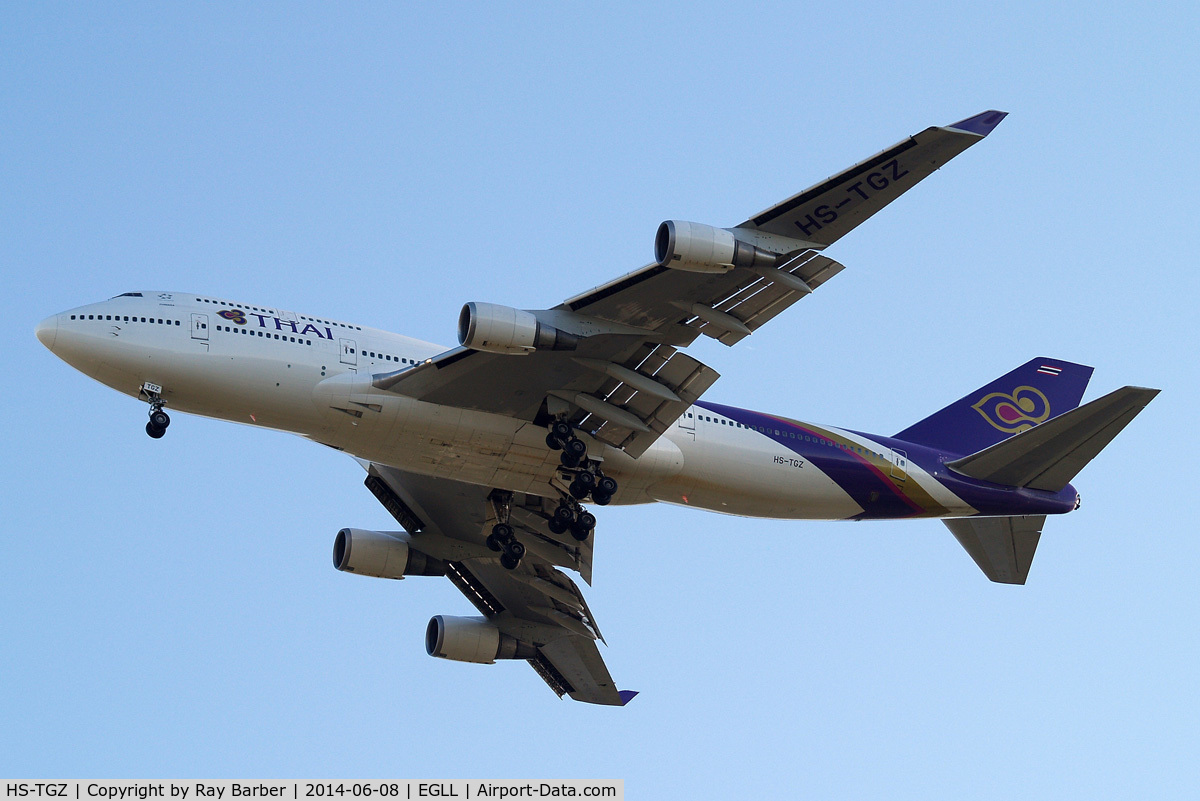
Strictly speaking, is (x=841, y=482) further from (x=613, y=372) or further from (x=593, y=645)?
(x=593, y=645)

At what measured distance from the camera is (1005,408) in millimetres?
35969

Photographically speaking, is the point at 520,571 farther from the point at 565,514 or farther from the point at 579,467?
the point at 579,467

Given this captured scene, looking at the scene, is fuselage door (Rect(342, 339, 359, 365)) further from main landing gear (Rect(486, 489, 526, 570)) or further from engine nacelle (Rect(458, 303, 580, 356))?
main landing gear (Rect(486, 489, 526, 570))

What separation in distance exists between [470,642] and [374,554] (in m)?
4.50

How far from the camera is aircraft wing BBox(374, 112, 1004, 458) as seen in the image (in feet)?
80.3

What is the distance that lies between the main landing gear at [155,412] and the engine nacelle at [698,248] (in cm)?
1091

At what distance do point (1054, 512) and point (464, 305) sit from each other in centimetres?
1610

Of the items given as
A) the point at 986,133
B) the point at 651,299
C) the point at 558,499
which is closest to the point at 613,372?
the point at 651,299

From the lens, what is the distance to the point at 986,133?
937 inches

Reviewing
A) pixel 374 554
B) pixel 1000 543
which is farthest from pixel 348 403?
pixel 1000 543

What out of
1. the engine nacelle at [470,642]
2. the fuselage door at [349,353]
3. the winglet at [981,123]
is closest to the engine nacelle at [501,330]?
the fuselage door at [349,353]

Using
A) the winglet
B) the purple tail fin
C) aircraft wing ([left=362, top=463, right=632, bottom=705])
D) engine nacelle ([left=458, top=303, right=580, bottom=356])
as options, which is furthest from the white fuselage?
the winglet

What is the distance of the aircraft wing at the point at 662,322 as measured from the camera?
2448 cm

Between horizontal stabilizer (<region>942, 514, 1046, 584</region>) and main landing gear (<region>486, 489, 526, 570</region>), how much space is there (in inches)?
449
